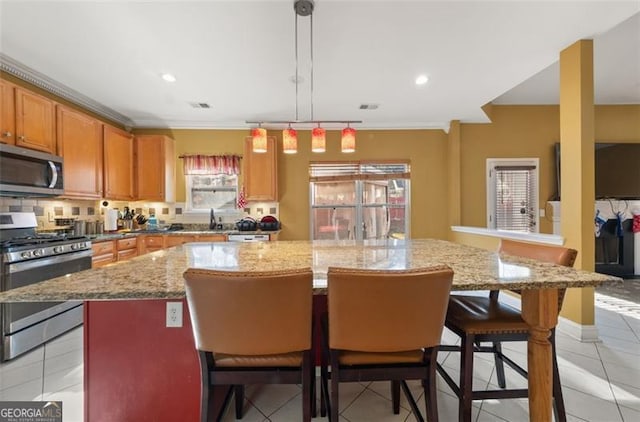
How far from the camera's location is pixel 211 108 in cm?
378

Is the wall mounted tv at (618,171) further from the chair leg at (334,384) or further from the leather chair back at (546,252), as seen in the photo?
the chair leg at (334,384)

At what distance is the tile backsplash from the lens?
287 centimetres

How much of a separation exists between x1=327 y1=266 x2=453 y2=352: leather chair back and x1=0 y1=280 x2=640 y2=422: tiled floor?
0.85 metres

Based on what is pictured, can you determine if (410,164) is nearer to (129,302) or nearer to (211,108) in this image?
(211,108)

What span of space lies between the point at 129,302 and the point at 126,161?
11.3ft

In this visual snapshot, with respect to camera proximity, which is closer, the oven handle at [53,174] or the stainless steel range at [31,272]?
the stainless steel range at [31,272]

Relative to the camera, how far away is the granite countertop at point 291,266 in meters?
1.01

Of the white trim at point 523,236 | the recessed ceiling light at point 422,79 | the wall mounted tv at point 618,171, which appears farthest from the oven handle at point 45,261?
the wall mounted tv at point 618,171

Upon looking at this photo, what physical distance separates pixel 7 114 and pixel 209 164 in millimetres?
2173

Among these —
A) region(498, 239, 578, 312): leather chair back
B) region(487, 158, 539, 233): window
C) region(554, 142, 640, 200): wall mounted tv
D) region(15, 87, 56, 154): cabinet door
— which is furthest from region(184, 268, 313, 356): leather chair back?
region(554, 142, 640, 200): wall mounted tv

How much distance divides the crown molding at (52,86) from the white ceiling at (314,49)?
0.08 metres

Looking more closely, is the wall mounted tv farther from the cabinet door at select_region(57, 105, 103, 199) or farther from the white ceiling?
the cabinet door at select_region(57, 105, 103, 199)

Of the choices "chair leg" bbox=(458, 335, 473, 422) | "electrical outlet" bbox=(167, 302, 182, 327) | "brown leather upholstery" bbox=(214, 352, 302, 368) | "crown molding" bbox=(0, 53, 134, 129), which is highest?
"crown molding" bbox=(0, 53, 134, 129)

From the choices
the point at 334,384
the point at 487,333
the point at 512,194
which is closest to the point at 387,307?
the point at 334,384
